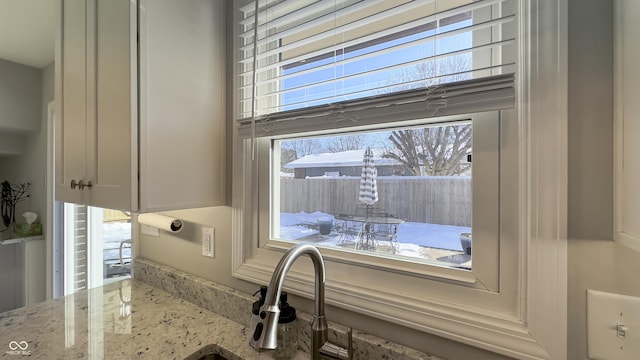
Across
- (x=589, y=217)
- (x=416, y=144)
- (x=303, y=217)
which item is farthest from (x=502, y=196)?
(x=303, y=217)

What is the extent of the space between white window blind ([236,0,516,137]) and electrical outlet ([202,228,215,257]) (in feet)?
1.45

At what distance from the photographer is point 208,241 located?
3.76 feet

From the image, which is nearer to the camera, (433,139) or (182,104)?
(433,139)

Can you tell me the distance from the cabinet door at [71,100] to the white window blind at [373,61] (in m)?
0.58

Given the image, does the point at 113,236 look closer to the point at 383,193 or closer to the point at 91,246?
the point at 91,246

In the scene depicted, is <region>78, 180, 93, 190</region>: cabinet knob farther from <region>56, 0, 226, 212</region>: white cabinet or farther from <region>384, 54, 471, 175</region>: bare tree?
<region>384, 54, 471, 175</region>: bare tree

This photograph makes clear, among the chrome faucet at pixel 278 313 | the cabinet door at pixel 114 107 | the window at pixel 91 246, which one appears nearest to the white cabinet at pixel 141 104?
the cabinet door at pixel 114 107

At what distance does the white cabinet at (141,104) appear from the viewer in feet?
2.80

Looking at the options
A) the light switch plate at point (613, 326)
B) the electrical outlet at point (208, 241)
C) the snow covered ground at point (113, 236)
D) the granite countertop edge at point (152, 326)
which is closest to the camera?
the light switch plate at point (613, 326)

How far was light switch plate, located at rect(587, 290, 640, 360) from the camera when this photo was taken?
50cm

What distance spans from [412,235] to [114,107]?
99 cm

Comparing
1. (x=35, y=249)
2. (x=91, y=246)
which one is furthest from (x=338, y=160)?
(x=35, y=249)

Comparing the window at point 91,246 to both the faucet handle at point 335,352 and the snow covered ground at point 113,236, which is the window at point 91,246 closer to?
the snow covered ground at point 113,236

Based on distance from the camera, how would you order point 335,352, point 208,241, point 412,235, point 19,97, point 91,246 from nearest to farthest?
point 335,352
point 412,235
point 208,241
point 91,246
point 19,97
